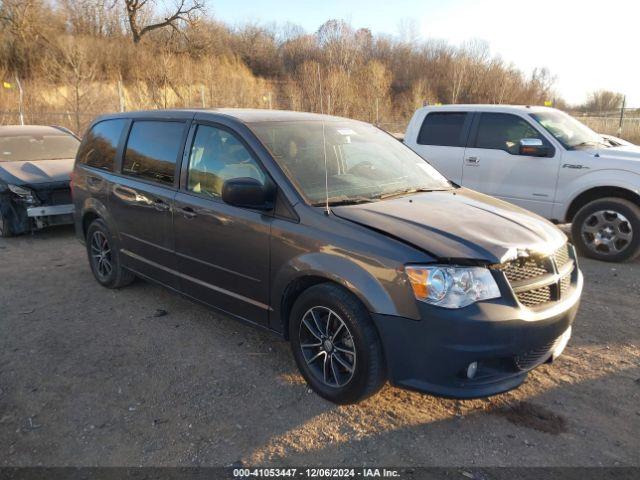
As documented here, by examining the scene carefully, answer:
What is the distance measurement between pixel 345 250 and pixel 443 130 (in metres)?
5.37

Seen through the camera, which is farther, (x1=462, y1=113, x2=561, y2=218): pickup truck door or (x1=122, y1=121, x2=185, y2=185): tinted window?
(x1=462, y1=113, x2=561, y2=218): pickup truck door

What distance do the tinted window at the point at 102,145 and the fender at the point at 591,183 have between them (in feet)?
17.8

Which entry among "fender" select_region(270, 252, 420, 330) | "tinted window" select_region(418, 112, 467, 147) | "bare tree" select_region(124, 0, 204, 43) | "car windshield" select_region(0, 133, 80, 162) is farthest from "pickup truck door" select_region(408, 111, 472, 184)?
"bare tree" select_region(124, 0, 204, 43)

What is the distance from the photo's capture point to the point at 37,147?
8.49 metres

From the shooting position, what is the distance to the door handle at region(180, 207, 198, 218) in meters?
3.90

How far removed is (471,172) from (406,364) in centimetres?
518

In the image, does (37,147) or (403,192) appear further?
(37,147)

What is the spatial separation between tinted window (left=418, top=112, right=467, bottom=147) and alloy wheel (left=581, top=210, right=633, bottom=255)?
2101 mm

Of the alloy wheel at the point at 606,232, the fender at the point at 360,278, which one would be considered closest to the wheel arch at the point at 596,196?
the alloy wheel at the point at 606,232

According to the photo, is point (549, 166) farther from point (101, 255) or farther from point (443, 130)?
point (101, 255)

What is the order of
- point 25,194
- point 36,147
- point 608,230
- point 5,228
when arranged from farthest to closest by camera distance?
point 36,147
point 5,228
point 25,194
point 608,230

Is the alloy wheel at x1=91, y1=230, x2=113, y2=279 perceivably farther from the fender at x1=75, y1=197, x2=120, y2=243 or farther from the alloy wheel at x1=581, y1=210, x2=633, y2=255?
the alloy wheel at x1=581, y1=210, x2=633, y2=255

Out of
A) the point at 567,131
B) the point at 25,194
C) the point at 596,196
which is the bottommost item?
the point at 25,194

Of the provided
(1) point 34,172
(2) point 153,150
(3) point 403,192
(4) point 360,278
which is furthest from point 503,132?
(1) point 34,172
